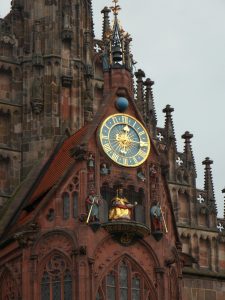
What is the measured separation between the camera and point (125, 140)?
42188 millimetres

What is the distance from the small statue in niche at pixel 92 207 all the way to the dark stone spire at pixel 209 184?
26.6ft

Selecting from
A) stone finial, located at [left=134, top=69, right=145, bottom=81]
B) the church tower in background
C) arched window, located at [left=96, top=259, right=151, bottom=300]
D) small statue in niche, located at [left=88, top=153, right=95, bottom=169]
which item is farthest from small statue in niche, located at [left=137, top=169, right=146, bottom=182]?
stone finial, located at [left=134, top=69, right=145, bottom=81]

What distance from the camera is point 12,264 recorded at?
41.2m

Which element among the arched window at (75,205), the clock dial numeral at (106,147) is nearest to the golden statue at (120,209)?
the arched window at (75,205)

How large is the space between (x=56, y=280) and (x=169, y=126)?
10.2 metres

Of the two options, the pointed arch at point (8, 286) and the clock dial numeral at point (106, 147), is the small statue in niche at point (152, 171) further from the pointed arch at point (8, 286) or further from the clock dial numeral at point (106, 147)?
the pointed arch at point (8, 286)

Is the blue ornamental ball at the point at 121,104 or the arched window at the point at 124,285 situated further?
the blue ornamental ball at the point at 121,104

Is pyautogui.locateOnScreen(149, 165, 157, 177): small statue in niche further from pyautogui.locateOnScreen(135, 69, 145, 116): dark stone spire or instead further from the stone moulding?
pyautogui.locateOnScreen(135, 69, 145, 116): dark stone spire

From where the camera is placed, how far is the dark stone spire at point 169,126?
47.8m

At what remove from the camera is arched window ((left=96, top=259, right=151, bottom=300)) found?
40406 millimetres

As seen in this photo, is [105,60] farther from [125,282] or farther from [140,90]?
[125,282]

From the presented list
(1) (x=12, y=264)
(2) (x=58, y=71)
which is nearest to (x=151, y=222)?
(1) (x=12, y=264)

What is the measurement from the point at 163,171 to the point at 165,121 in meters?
5.66

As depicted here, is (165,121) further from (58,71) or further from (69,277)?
(69,277)
